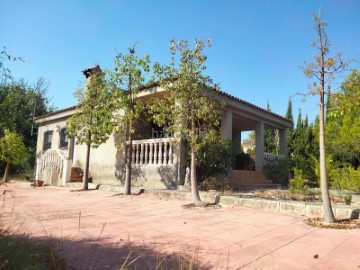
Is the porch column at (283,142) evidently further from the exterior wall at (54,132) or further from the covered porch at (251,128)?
the exterior wall at (54,132)

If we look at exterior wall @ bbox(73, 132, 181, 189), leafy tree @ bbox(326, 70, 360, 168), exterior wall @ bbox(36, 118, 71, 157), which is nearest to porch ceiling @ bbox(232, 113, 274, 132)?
leafy tree @ bbox(326, 70, 360, 168)

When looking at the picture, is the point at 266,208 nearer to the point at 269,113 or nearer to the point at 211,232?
the point at 211,232

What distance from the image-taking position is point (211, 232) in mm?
5551

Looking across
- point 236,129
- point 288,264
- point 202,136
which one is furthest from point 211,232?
point 236,129

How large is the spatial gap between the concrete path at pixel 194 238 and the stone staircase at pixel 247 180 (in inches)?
216

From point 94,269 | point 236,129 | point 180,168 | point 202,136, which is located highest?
point 236,129

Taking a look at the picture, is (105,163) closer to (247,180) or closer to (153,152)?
(153,152)

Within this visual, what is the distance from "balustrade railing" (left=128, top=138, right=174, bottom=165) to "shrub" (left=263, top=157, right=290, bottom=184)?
20.0ft

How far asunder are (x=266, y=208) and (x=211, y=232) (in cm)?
309

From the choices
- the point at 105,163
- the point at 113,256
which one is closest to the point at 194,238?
the point at 113,256

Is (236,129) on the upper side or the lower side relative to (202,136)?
upper

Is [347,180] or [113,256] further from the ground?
[347,180]

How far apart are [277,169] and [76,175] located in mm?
11026

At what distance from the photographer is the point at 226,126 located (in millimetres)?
13727
